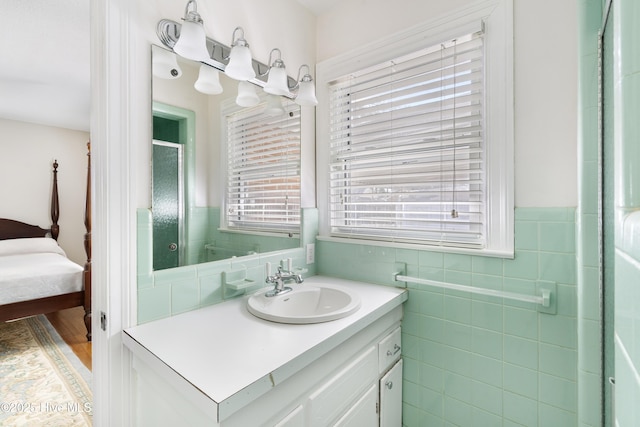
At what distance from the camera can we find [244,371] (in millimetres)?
793

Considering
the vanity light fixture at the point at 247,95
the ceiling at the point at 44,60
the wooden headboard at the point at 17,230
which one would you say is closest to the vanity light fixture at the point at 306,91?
the vanity light fixture at the point at 247,95

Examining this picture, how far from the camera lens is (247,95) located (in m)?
1.54

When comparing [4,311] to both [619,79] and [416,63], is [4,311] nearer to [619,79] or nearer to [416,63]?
[416,63]

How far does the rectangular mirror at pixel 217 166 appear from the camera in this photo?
1209 millimetres

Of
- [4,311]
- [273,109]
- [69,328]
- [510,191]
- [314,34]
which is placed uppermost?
[314,34]

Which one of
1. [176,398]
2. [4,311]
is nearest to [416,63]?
[176,398]

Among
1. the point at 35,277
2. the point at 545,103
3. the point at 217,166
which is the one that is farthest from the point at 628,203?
the point at 35,277

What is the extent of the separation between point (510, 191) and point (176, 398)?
1396 millimetres

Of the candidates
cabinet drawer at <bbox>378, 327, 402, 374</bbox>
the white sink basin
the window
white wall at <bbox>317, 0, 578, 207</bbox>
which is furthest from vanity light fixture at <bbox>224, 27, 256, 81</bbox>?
cabinet drawer at <bbox>378, 327, 402, 374</bbox>

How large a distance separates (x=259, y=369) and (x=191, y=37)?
3.84 ft

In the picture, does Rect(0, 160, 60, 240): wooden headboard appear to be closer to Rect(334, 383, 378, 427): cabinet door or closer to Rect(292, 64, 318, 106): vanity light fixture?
Rect(292, 64, 318, 106): vanity light fixture

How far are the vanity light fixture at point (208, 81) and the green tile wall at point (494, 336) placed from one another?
1116 mm

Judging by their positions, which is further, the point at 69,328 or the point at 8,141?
the point at 8,141

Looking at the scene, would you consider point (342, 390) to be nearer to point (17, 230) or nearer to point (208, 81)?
point (208, 81)
